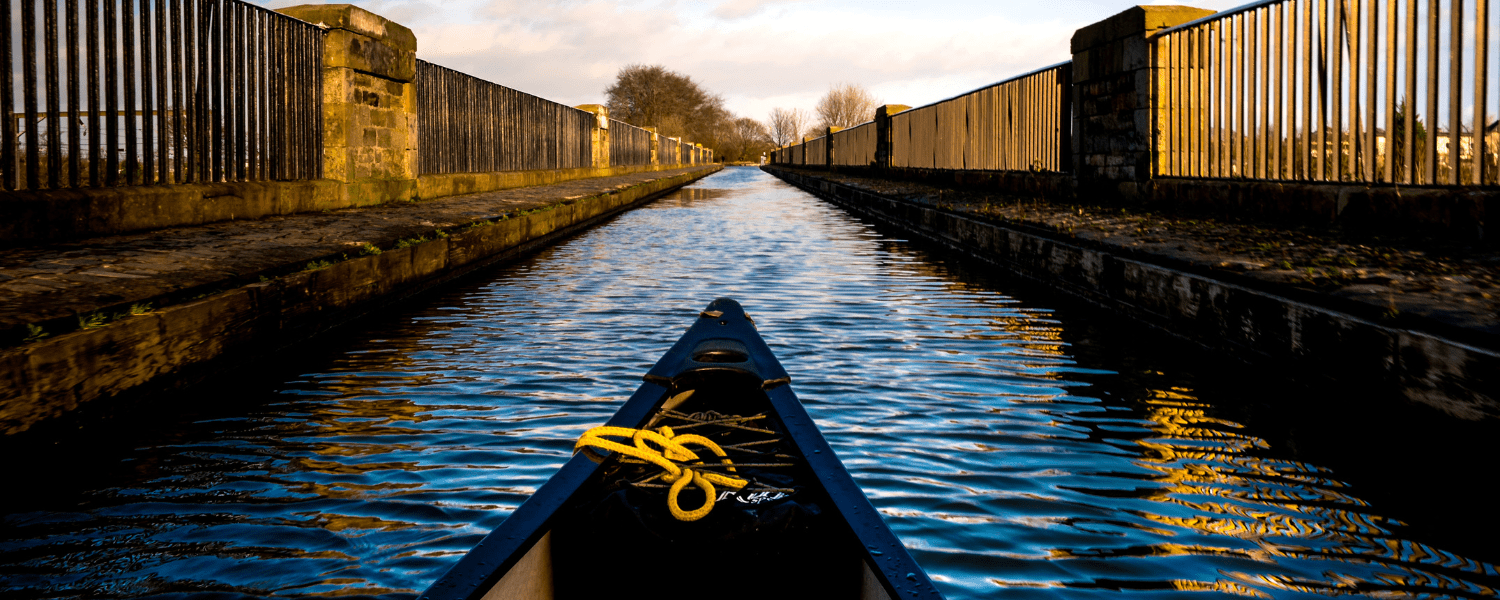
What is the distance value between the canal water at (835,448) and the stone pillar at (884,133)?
72.9 ft

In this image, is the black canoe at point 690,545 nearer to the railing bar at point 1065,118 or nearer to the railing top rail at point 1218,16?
the railing top rail at point 1218,16

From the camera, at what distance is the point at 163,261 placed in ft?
17.7

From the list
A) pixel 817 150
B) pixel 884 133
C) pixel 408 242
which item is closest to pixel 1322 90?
pixel 408 242

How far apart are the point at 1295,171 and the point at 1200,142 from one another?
1.59 metres

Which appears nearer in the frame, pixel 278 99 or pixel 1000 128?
pixel 278 99

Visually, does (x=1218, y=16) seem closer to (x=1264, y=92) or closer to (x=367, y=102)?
(x=1264, y=92)

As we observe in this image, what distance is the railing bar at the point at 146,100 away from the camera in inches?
303

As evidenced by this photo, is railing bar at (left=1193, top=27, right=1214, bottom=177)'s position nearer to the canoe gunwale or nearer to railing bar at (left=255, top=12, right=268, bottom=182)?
the canoe gunwale

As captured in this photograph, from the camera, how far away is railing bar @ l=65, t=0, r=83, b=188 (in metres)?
6.89

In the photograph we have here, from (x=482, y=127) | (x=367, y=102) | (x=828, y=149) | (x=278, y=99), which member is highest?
(x=828, y=149)

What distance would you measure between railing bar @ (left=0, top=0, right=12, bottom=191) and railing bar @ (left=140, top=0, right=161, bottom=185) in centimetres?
131

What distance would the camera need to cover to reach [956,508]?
281cm

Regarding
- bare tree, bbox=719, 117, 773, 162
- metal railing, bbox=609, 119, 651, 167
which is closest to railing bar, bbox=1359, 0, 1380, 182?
metal railing, bbox=609, 119, 651, 167

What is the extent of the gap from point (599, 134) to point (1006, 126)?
1798 cm
